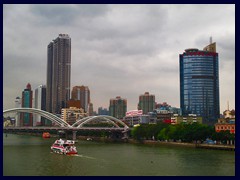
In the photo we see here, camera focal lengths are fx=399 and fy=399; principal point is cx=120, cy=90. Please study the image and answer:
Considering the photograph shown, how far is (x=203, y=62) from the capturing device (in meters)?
113

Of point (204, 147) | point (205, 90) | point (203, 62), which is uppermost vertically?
point (203, 62)

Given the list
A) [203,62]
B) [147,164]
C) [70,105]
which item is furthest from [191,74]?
[147,164]

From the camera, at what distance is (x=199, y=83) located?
11331cm

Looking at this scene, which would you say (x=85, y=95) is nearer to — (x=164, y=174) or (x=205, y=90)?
(x=205, y=90)

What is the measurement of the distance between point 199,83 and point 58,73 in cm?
8890

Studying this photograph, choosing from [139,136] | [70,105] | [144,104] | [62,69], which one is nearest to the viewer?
[139,136]

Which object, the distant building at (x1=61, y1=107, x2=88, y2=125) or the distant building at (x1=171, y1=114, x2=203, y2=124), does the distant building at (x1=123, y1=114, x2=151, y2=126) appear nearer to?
the distant building at (x1=171, y1=114, x2=203, y2=124)

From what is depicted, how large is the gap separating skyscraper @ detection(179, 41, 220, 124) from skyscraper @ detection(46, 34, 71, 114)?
80383mm

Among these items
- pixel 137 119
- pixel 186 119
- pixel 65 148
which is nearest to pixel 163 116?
pixel 137 119

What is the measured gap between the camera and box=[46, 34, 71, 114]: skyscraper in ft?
604

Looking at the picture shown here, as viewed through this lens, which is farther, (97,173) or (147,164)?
(147,164)

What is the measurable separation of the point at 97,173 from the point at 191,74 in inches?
3582

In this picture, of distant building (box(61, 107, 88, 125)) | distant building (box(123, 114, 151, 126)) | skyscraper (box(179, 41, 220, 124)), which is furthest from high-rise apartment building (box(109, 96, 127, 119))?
skyscraper (box(179, 41, 220, 124))

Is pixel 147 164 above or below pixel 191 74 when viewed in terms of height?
below
